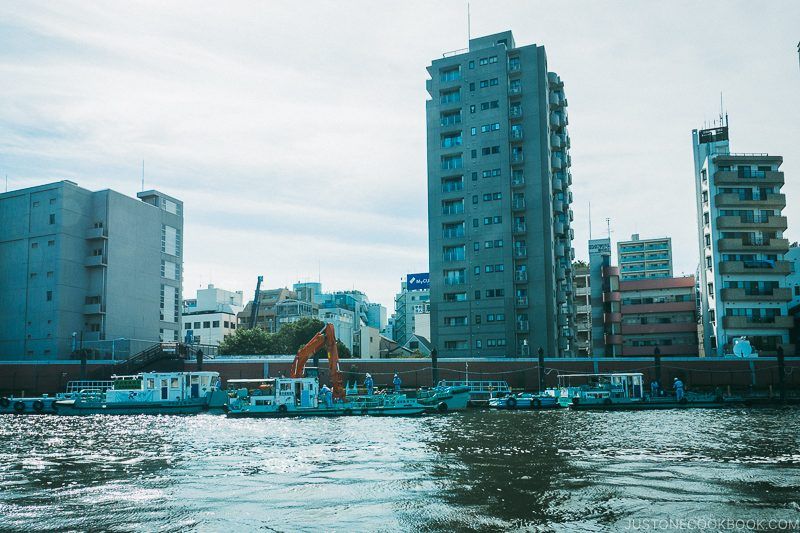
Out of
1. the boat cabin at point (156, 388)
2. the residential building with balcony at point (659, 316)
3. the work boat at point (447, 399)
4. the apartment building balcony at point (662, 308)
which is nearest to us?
the work boat at point (447, 399)

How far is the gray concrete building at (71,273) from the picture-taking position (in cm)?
8206

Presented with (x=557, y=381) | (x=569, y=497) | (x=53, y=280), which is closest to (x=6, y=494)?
(x=569, y=497)

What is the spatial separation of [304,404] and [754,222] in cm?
6180

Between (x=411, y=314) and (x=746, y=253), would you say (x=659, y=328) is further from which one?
(x=411, y=314)

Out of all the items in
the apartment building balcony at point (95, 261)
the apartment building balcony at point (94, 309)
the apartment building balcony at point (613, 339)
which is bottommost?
the apartment building balcony at point (613, 339)

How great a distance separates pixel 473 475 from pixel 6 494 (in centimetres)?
1469

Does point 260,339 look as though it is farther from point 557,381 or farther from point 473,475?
point 473,475

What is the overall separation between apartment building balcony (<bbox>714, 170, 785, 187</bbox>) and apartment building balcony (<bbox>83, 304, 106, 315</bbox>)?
77243 millimetres

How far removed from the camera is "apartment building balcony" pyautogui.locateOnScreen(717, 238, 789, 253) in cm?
8294

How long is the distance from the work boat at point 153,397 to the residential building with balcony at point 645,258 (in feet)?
353

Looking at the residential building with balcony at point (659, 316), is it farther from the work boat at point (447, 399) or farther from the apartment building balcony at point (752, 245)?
the work boat at point (447, 399)

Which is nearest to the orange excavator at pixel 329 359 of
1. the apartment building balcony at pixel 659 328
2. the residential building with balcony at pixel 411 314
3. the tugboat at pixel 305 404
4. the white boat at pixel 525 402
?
the tugboat at pixel 305 404

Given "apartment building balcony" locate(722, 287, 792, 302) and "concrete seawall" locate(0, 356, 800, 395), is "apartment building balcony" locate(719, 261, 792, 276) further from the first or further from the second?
"concrete seawall" locate(0, 356, 800, 395)

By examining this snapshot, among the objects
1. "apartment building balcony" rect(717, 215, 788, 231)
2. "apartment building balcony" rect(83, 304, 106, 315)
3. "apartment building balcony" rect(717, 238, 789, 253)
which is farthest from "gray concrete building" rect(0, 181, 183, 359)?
"apartment building balcony" rect(717, 215, 788, 231)
